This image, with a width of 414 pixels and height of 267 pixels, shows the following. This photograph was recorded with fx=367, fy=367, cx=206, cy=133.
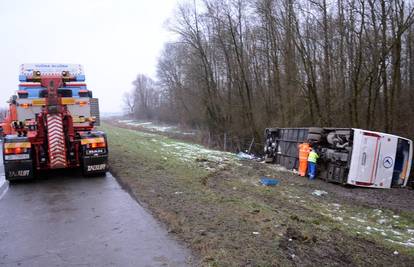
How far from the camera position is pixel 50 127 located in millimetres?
10820

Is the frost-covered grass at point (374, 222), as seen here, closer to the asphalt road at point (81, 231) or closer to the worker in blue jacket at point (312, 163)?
the worker in blue jacket at point (312, 163)

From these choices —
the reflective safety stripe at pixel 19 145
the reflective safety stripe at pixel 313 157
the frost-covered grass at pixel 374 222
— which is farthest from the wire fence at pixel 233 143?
the reflective safety stripe at pixel 19 145

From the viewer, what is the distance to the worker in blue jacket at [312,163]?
51.2 feet

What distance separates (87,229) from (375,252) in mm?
4802

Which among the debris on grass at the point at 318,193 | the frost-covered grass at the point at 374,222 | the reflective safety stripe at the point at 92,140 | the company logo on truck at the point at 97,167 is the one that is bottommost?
the debris on grass at the point at 318,193

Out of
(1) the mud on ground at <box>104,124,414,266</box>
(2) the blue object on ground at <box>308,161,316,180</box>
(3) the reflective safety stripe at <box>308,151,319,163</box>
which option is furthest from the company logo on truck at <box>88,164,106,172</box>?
(2) the blue object on ground at <box>308,161,316,180</box>

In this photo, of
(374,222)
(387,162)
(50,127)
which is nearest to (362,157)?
(387,162)

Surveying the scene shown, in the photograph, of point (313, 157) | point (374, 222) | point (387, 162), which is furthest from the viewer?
point (313, 157)

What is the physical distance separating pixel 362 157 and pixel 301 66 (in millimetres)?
13268

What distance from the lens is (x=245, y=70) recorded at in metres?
32.8

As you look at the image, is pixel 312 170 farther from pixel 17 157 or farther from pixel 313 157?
pixel 17 157

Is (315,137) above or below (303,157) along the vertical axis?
above

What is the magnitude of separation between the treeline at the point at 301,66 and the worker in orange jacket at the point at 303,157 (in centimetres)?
535

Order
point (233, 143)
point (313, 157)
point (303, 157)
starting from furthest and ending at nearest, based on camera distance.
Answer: point (233, 143)
point (303, 157)
point (313, 157)
